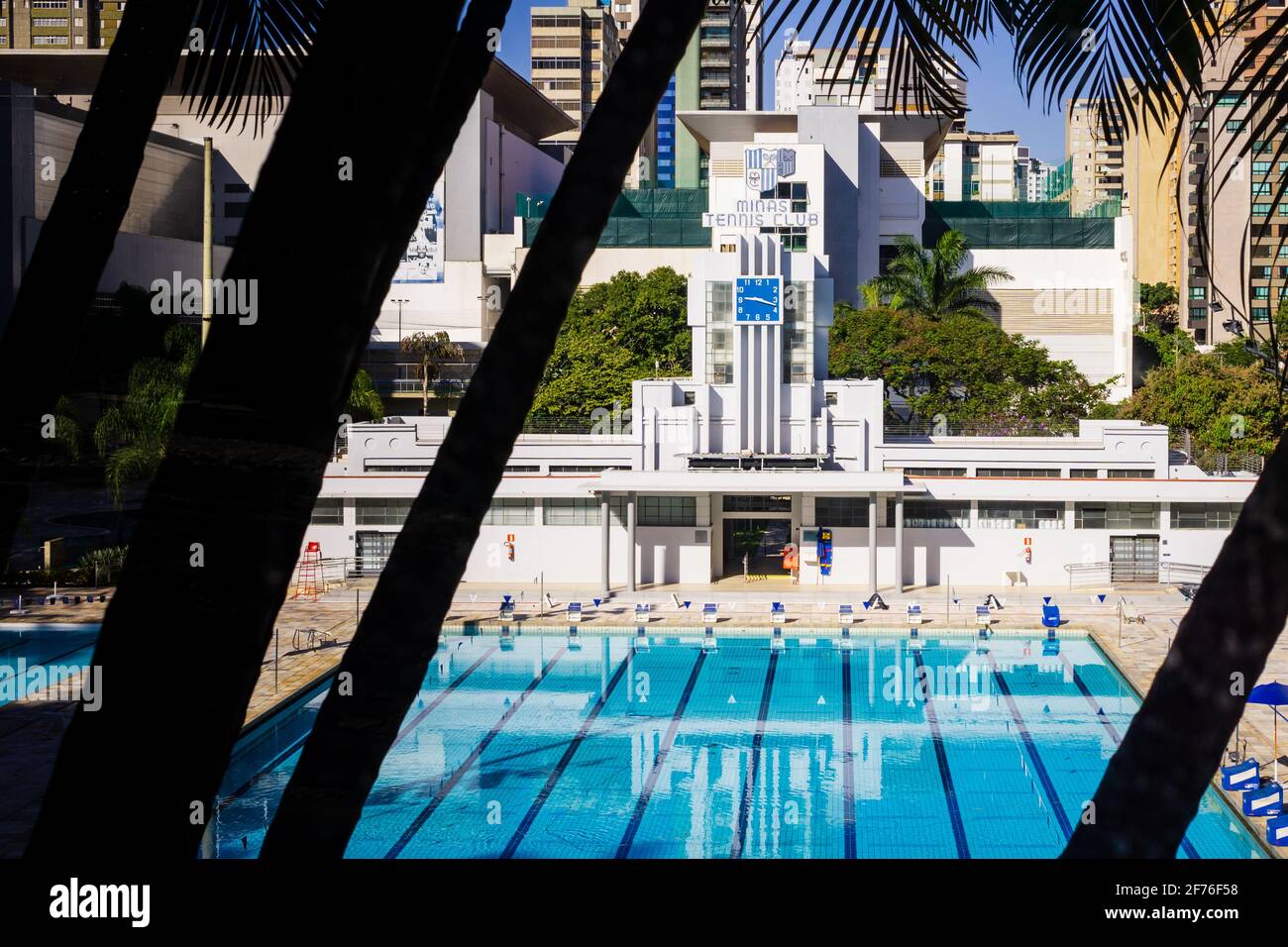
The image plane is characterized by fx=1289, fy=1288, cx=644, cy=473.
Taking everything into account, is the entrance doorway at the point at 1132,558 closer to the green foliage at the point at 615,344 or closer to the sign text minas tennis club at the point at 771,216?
the green foliage at the point at 615,344

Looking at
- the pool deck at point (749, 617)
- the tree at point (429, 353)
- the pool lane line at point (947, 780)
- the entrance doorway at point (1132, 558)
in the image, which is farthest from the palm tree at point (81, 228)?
the tree at point (429, 353)

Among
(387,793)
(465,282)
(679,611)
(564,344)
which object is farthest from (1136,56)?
(465,282)

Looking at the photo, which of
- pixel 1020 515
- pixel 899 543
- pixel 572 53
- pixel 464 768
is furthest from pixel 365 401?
pixel 572 53

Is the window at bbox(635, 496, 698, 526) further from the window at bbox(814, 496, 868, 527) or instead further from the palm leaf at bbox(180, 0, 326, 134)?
the palm leaf at bbox(180, 0, 326, 134)

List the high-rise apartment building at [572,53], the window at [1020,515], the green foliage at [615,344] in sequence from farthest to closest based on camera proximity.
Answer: the high-rise apartment building at [572,53]
the green foliage at [615,344]
the window at [1020,515]

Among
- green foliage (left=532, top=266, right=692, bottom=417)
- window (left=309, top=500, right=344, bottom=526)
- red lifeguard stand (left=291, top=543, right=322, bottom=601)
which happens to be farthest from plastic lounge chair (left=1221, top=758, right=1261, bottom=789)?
green foliage (left=532, top=266, right=692, bottom=417)

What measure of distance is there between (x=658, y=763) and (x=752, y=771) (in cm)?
86

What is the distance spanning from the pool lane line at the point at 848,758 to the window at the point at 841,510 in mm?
4803

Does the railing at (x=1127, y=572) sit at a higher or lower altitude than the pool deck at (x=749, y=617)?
higher

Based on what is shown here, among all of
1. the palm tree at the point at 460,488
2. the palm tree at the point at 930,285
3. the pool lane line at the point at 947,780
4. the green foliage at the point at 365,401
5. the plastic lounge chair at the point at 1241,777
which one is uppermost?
the palm tree at the point at 930,285

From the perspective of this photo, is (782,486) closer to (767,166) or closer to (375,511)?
(375,511)

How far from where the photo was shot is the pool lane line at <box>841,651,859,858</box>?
9586 mm

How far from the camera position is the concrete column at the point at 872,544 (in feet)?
62.5
